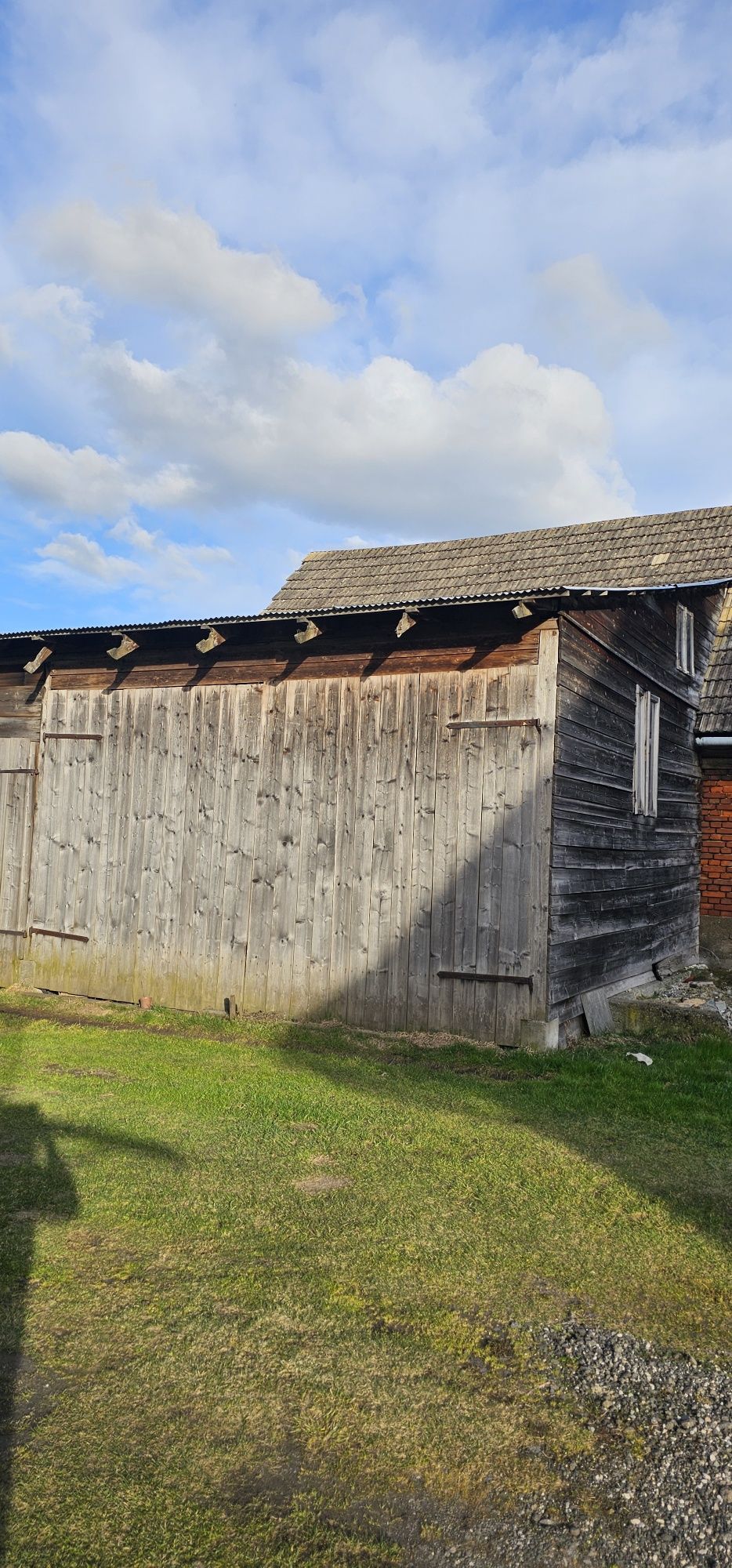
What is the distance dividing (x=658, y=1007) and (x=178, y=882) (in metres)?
5.07

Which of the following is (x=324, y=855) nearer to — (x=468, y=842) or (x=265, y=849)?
(x=265, y=849)

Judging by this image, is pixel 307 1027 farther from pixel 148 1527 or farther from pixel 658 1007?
pixel 148 1527

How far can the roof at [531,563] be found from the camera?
1523 cm

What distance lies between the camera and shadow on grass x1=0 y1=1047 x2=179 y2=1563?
306cm

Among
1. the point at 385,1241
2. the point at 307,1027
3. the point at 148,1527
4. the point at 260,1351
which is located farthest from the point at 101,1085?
the point at 148,1527

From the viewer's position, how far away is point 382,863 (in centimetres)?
939

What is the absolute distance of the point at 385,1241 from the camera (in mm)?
4512

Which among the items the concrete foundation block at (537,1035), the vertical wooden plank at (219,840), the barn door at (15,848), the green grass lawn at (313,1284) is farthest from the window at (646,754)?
the barn door at (15,848)

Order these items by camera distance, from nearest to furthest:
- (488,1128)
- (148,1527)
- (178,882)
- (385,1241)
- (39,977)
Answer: (148,1527)
(385,1241)
(488,1128)
(178,882)
(39,977)

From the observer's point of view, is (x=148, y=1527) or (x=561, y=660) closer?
(x=148, y=1527)

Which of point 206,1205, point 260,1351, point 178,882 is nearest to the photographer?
point 260,1351

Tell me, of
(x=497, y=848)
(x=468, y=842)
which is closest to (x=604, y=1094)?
(x=497, y=848)

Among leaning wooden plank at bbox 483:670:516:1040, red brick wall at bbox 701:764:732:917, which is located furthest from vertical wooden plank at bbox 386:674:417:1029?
red brick wall at bbox 701:764:732:917

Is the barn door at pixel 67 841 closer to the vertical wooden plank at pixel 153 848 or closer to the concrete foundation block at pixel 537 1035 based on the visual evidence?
the vertical wooden plank at pixel 153 848
